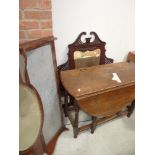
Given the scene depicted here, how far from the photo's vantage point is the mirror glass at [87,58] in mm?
2863

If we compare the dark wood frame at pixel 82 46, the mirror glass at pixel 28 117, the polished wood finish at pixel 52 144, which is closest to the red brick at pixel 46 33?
the dark wood frame at pixel 82 46

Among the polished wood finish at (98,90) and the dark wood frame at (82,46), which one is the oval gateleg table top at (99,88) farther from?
the dark wood frame at (82,46)

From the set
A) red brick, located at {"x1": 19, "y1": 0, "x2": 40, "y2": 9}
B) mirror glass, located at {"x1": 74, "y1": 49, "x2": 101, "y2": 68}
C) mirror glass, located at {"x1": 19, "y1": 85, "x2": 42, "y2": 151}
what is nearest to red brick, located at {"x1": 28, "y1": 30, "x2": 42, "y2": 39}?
red brick, located at {"x1": 19, "y1": 0, "x2": 40, "y2": 9}

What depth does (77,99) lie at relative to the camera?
2.22 m

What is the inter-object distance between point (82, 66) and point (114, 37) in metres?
0.63

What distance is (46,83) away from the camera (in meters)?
2.35

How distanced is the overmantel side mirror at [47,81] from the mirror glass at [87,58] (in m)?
0.42

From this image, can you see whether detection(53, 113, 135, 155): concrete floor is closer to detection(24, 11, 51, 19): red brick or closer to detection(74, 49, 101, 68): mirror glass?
detection(74, 49, 101, 68): mirror glass

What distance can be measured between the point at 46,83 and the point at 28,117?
2.35 feet

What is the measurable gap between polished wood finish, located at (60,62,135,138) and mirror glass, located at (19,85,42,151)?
59 centimetres

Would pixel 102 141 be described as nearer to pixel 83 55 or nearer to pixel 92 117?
pixel 92 117

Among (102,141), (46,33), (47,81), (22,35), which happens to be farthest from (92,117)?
(22,35)
